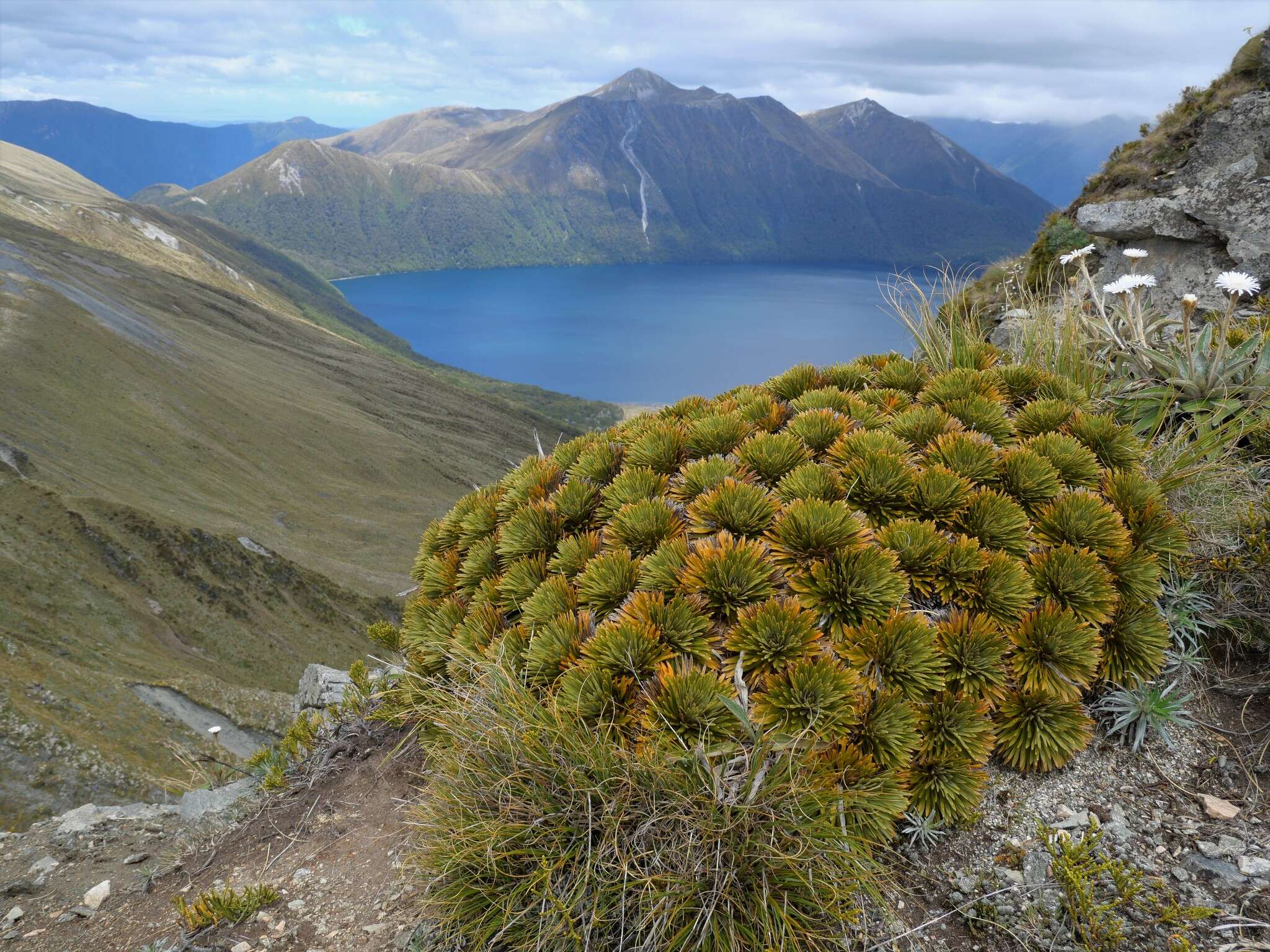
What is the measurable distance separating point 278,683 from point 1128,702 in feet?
175

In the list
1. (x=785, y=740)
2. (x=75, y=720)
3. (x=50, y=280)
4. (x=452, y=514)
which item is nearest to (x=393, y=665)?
(x=452, y=514)

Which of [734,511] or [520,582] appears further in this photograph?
[520,582]

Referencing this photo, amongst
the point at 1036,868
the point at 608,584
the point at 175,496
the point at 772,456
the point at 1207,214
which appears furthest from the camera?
the point at 175,496

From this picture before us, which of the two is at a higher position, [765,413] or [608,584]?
[765,413]

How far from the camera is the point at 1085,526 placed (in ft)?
12.7

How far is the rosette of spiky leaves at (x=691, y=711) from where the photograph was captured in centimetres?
314

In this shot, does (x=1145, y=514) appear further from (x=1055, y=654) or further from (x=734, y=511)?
(x=734, y=511)

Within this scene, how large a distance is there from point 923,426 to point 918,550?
3.92 feet

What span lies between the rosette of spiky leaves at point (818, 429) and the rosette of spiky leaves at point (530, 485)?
1656 millimetres

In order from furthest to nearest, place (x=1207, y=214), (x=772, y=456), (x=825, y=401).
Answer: (x=1207, y=214) → (x=825, y=401) → (x=772, y=456)

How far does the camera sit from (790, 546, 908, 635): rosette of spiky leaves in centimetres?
353

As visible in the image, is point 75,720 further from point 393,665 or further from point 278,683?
point 393,665

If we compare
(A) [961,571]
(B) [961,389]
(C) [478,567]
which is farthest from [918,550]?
(C) [478,567]

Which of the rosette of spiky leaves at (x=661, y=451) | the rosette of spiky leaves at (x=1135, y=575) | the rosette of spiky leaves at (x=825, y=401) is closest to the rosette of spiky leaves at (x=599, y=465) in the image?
the rosette of spiky leaves at (x=661, y=451)
